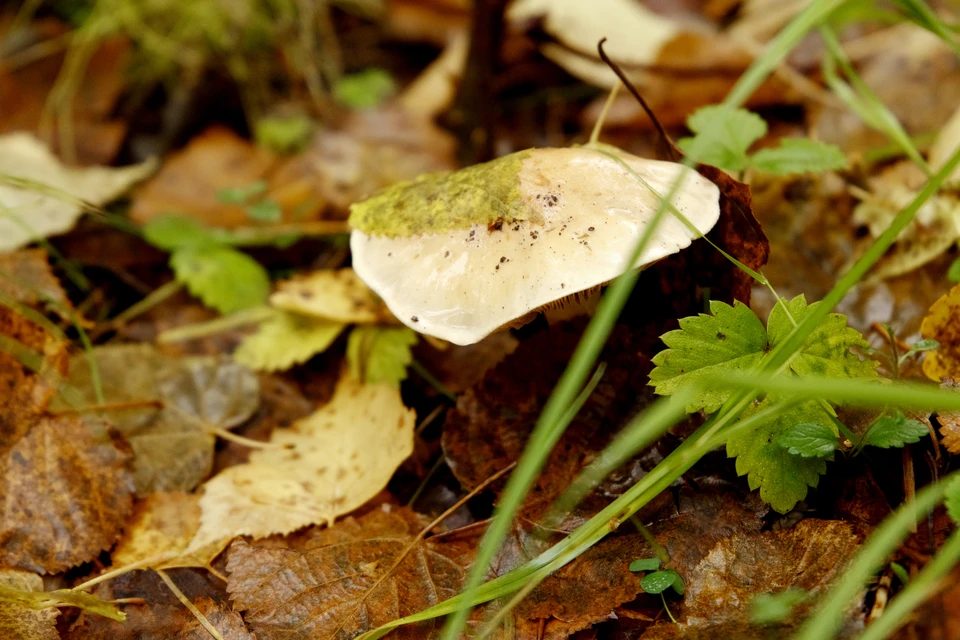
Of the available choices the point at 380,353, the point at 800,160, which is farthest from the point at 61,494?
the point at 800,160

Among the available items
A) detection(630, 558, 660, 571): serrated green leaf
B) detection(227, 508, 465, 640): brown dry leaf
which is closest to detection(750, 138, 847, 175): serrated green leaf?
detection(630, 558, 660, 571): serrated green leaf

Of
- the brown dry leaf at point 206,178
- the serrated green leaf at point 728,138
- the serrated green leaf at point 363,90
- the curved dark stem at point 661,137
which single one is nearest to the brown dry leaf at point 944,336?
the serrated green leaf at point 728,138

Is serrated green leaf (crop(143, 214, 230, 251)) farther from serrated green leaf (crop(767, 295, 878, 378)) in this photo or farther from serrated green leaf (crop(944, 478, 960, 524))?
serrated green leaf (crop(944, 478, 960, 524))

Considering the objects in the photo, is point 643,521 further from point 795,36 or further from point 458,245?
point 795,36

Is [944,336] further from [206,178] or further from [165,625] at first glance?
[206,178]

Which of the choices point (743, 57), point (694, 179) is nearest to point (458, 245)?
point (694, 179)

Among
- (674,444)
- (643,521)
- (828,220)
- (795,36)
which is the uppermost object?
(795,36)
